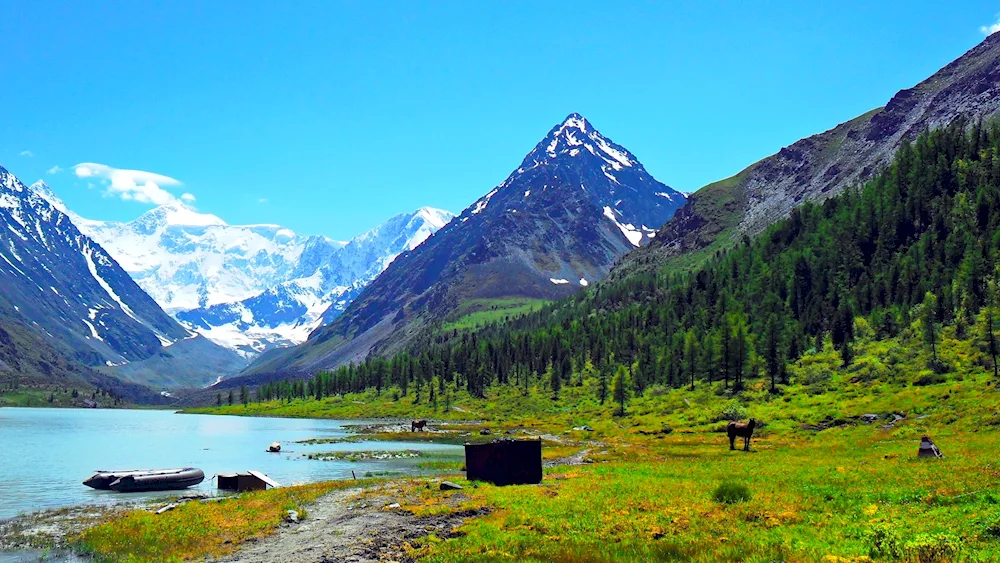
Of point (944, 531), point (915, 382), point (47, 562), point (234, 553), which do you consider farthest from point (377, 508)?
point (915, 382)

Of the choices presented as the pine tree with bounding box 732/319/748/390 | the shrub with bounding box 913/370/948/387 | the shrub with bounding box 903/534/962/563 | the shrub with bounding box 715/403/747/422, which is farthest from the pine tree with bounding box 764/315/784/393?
the shrub with bounding box 903/534/962/563

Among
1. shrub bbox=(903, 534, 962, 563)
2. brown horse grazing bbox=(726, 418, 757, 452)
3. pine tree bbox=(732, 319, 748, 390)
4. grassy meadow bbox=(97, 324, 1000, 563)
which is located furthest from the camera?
pine tree bbox=(732, 319, 748, 390)

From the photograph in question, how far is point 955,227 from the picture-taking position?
525 ft

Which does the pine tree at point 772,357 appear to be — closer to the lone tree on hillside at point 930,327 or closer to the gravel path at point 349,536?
the lone tree on hillside at point 930,327

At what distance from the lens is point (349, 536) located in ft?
94.4

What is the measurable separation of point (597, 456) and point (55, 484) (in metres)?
52.1

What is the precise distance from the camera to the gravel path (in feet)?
82.9

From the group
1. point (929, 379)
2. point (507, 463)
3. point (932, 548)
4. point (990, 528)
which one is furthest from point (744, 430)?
point (932, 548)

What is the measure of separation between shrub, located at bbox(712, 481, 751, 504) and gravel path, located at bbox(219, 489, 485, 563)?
36.3ft

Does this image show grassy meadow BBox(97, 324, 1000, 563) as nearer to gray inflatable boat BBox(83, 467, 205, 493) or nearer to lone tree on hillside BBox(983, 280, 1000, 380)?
lone tree on hillside BBox(983, 280, 1000, 380)

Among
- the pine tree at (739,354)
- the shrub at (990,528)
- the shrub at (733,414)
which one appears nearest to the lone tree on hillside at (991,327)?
the shrub at (733,414)

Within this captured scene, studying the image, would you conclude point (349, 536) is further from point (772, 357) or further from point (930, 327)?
point (772, 357)

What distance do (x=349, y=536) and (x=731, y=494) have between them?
17.2 meters

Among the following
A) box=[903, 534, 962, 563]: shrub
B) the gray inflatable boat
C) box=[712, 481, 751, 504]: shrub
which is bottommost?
the gray inflatable boat
